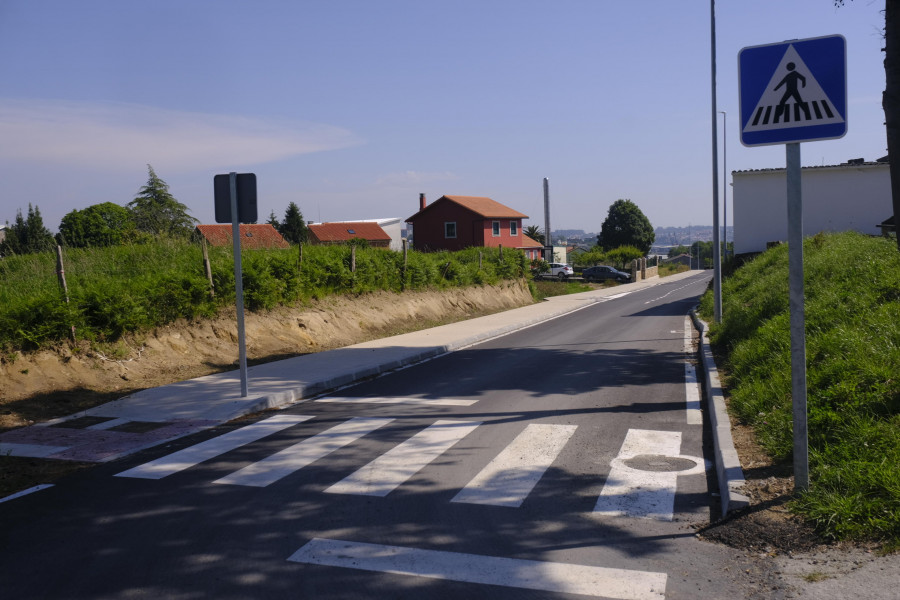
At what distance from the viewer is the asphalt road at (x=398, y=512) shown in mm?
4281

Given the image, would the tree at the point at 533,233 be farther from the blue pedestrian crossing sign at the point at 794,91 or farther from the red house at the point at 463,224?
the blue pedestrian crossing sign at the point at 794,91

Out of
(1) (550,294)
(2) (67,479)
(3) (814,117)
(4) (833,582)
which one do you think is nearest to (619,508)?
(4) (833,582)

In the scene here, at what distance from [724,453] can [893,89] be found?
6.61 m

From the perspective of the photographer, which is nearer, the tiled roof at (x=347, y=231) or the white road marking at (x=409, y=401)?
the white road marking at (x=409, y=401)

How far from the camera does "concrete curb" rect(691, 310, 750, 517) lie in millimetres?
5340

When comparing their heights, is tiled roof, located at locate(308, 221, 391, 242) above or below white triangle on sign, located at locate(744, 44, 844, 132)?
above

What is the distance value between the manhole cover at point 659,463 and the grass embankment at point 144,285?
899 centimetres

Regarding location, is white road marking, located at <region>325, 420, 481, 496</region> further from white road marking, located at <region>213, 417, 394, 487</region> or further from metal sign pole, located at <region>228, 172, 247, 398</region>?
metal sign pole, located at <region>228, 172, 247, 398</region>

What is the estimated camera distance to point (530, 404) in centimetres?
958

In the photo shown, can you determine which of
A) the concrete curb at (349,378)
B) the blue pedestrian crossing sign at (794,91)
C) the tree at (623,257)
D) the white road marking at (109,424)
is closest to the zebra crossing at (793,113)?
the blue pedestrian crossing sign at (794,91)

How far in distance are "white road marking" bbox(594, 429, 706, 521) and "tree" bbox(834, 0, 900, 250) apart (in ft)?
18.1

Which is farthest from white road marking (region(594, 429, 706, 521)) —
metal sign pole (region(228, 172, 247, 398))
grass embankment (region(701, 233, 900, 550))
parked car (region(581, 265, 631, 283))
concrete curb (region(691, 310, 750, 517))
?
parked car (region(581, 265, 631, 283))

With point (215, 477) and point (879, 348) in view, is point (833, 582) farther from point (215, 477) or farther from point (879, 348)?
point (215, 477)

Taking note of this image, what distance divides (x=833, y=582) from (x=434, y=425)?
4957 mm
